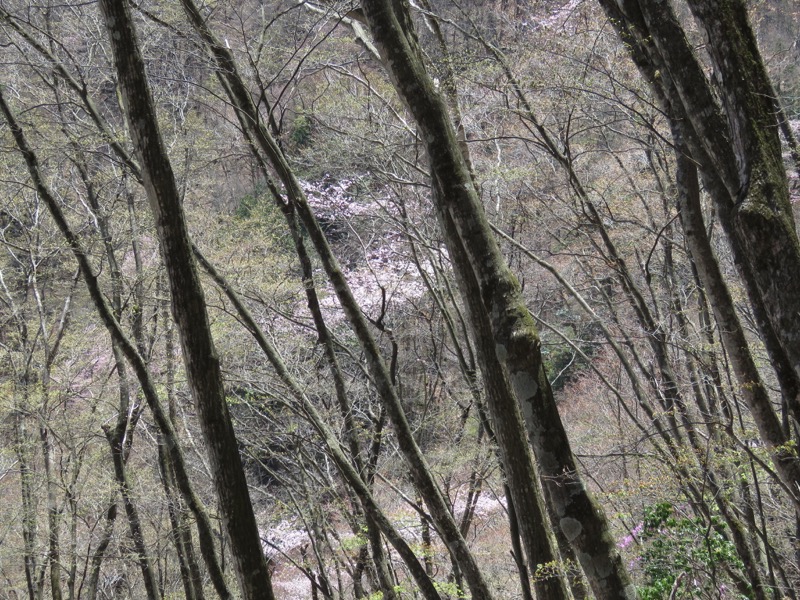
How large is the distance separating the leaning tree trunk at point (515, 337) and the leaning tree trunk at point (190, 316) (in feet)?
4.29

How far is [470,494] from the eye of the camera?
9242 mm

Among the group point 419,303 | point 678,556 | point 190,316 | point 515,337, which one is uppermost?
point 419,303

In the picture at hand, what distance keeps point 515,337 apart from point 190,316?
1713 millimetres

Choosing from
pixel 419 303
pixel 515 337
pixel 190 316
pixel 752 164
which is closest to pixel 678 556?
pixel 515 337

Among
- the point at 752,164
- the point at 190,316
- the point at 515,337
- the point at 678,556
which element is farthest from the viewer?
the point at 678,556

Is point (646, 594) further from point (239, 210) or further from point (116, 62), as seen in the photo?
point (239, 210)

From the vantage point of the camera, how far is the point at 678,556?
Answer: 13.3ft

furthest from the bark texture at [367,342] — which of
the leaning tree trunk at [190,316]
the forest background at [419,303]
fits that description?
the leaning tree trunk at [190,316]

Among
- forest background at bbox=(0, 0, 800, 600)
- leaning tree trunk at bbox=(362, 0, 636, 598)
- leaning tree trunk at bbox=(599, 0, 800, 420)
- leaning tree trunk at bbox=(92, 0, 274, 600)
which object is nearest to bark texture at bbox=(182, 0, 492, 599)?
forest background at bbox=(0, 0, 800, 600)

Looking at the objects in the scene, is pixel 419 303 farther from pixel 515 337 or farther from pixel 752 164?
pixel 752 164

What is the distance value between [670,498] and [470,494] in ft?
13.4

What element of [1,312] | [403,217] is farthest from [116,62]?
[1,312]

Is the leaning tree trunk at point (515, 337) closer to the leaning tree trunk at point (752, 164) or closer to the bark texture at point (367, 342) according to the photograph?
the leaning tree trunk at point (752, 164)

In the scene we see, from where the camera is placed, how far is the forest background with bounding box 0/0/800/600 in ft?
10.4
